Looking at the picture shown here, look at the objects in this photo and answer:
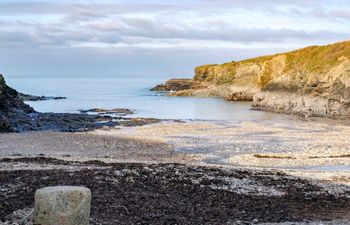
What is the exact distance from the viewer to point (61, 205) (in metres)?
8.45

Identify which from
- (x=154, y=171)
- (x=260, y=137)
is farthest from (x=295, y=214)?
(x=260, y=137)

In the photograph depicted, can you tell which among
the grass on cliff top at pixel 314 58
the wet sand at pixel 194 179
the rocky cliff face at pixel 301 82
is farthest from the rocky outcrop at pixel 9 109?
the grass on cliff top at pixel 314 58

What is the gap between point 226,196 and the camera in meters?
16.1

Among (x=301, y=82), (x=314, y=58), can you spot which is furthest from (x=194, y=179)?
(x=314, y=58)

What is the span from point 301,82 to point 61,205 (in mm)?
66574

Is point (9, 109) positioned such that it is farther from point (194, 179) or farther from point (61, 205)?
point (61, 205)

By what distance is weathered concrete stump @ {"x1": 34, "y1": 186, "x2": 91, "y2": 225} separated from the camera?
8.41 m

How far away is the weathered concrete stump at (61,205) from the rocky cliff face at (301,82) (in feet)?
182

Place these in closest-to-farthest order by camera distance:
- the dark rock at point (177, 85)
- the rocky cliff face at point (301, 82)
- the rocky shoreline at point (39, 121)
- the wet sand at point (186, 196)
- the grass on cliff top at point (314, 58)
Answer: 1. the wet sand at point (186, 196)
2. the rocky shoreline at point (39, 121)
3. the rocky cliff face at point (301, 82)
4. the grass on cliff top at point (314, 58)
5. the dark rock at point (177, 85)

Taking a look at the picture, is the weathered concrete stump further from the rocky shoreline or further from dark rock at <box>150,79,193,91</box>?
dark rock at <box>150,79,193,91</box>

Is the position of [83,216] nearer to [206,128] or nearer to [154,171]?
[154,171]

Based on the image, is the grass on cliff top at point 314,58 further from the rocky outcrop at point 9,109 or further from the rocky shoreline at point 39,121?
the rocky outcrop at point 9,109

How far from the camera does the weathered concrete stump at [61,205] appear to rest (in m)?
8.41

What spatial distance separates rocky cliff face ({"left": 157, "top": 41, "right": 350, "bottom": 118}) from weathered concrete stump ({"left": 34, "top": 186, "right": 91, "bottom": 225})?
182 feet
